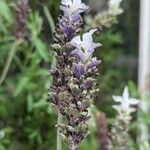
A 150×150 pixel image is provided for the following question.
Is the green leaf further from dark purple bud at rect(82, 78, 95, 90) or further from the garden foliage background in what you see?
dark purple bud at rect(82, 78, 95, 90)

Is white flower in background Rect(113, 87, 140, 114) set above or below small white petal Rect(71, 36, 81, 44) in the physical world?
above

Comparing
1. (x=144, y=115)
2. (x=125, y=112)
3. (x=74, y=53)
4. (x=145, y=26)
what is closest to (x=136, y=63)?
(x=145, y=26)

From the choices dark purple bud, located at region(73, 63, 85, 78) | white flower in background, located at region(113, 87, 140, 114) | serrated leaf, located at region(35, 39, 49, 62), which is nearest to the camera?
dark purple bud, located at region(73, 63, 85, 78)

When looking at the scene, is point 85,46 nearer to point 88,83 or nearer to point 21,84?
point 88,83

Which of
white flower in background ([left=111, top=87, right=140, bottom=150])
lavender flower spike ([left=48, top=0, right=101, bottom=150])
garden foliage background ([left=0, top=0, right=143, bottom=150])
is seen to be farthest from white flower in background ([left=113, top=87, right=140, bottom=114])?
garden foliage background ([left=0, top=0, right=143, bottom=150])

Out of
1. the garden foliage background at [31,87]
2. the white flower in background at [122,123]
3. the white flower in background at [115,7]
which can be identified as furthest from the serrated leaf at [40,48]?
the white flower in background at [122,123]

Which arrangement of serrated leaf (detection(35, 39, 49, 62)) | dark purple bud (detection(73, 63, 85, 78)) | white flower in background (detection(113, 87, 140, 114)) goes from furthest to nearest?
serrated leaf (detection(35, 39, 49, 62)), white flower in background (detection(113, 87, 140, 114)), dark purple bud (detection(73, 63, 85, 78))

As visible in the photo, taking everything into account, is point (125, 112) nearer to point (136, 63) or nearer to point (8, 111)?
point (8, 111)
